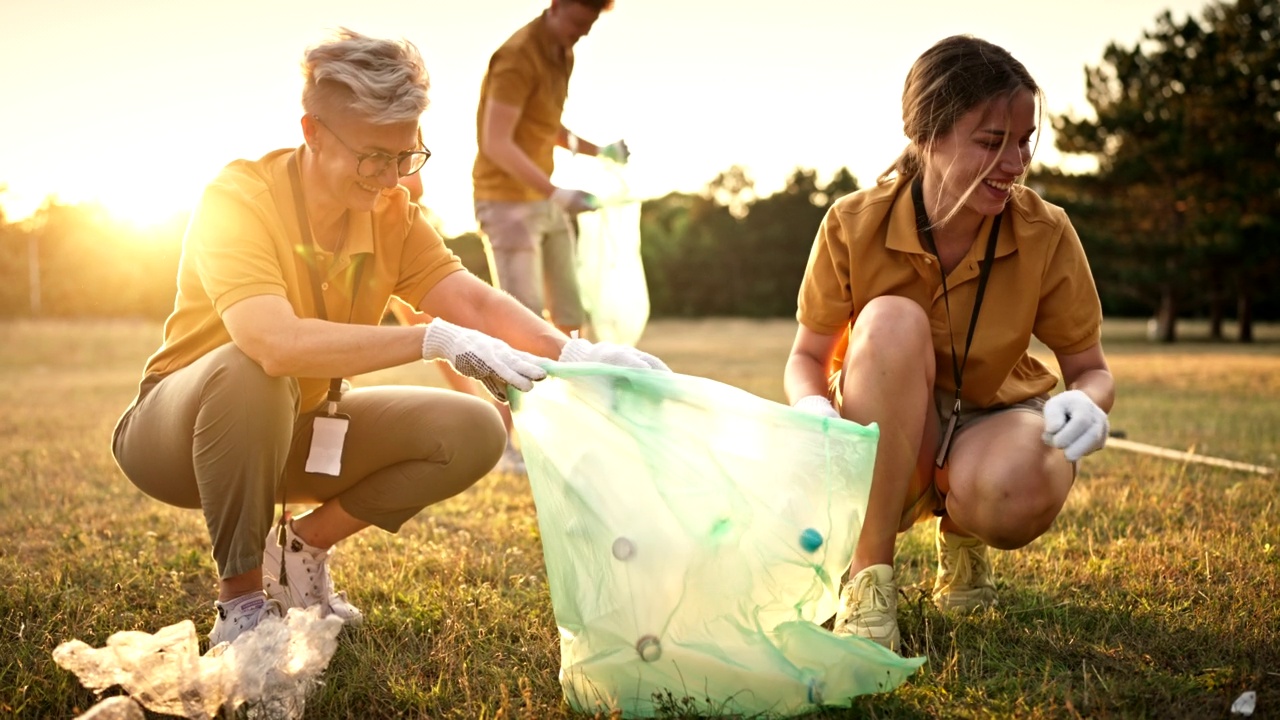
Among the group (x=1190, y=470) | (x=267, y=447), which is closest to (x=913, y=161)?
(x=267, y=447)

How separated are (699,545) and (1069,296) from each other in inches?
42.6

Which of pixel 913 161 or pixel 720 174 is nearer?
pixel 913 161

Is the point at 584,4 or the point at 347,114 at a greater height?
the point at 584,4

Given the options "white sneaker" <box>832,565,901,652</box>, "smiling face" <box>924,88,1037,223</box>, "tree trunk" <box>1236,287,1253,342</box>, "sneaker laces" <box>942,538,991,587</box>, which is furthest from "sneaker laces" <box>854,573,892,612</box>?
"tree trunk" <box>1236,287,1253,342</box>

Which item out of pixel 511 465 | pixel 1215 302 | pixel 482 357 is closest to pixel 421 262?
pixel 482 357

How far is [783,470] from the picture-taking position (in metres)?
1.70

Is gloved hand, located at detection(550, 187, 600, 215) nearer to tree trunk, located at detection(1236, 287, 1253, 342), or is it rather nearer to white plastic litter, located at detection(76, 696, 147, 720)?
white plastic litter, located at detection(76, 696, 147, 720)

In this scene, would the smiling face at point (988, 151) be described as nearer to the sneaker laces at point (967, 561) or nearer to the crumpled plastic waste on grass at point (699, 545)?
the crumpled plastic waste on grass at point (699, 545)

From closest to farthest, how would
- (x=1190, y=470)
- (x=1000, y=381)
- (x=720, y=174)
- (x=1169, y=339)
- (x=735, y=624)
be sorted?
(x=735, y=624)
(x=1000, y=381)
(x=1190, y=470)
(x=1169, y=339)
(x=720, y=174)

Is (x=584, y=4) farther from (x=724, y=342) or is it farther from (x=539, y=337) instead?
(x=724, y=342)

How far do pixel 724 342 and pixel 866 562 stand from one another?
1818cm

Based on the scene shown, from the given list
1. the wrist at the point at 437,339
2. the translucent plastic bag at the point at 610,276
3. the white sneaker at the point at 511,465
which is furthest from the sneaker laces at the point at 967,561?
the white sneaker at the point at 511,465

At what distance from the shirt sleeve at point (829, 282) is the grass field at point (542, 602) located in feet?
2.21

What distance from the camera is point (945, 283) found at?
2.21 meters
